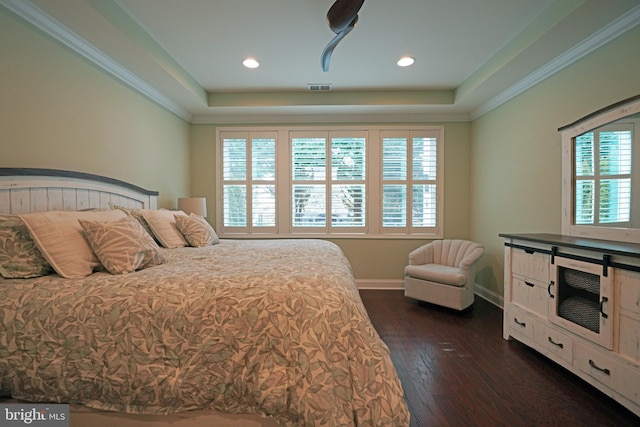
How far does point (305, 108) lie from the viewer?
376 centimetres

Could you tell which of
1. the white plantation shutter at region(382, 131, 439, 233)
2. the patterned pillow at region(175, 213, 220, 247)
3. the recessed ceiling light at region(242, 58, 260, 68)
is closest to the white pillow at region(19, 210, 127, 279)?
the patterned pillow at region(175, 213, 220, 247)

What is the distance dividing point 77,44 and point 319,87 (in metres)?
2.39

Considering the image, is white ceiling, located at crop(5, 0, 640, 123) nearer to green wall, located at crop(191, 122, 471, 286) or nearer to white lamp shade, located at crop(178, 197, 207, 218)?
green wall, located at crop(191, 122, 471, 286)

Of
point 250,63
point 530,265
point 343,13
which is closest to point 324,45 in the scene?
point 250,63

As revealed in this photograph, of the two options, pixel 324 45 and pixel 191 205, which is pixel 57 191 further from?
pixel 324 45

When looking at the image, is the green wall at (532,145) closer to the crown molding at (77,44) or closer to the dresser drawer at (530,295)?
the dresser drawer at (530,295)

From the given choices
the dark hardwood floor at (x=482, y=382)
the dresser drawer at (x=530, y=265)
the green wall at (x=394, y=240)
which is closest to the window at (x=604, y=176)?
the dresser drawer at (x=530, y=265)

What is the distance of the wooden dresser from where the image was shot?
154cm

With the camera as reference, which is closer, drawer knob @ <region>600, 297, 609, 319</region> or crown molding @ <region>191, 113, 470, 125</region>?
drawer knob @ <region>600, 297, 609, 319</region>

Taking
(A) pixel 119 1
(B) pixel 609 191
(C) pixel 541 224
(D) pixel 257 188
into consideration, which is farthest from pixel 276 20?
(C) pixel 541 224

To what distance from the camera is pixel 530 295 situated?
225 centimetres

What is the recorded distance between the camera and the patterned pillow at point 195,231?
8.52ft

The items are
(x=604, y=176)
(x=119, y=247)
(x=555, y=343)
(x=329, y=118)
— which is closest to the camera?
(x=119, y=247)

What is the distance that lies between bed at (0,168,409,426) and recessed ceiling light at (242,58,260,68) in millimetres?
2548
